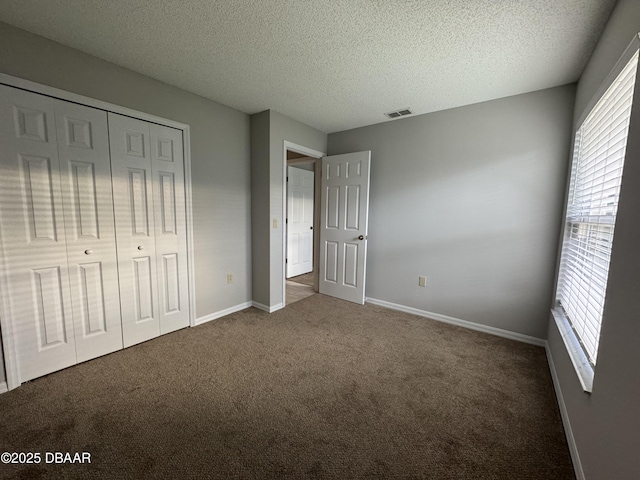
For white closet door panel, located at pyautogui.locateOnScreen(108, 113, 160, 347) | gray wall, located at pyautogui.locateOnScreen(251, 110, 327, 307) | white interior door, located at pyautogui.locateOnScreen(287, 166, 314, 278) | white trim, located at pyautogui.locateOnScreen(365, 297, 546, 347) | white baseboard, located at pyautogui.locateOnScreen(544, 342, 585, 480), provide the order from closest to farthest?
white baseboard, located at pyautogui.locateOnScreen(544, 342, 585, 480) < white closet door panel, located at pyautogui.locateOnScreen(108, 113, 160, 347) < white trim, located at pyautogui.locateOnScreen(365, 297, 546, 347) < gray wall, located at pyautogui.locateOnScreen(251, 110, 327, 307) < white interior door, located at pyautogui.locateOnScreen(287, 166, 314, 278)

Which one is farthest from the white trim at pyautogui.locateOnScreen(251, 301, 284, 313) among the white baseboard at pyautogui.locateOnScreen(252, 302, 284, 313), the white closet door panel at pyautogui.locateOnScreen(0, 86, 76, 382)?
the white closet door panel at pyautogui.locateOnScreen(0, 86, 76, 382)

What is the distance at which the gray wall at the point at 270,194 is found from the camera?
3156 millimetres

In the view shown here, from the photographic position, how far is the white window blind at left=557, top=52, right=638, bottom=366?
1.36 meters

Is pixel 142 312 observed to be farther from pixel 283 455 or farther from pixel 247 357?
pixel 283 455

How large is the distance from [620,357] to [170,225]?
312 centimetres

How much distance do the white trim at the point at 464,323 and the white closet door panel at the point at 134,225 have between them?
2.62m

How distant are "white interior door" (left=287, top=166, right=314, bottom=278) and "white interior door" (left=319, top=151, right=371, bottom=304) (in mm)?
1074

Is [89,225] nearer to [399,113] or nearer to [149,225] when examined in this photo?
[149,225]

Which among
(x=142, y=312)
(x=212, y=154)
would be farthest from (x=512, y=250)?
(x=142, y=312)

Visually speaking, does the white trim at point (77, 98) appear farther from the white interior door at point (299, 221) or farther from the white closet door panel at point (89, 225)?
the white interior door at point (299, 221)

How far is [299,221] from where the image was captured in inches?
199

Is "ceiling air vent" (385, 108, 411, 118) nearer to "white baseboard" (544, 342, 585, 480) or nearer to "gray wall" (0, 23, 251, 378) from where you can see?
"gray wall" (0, 23, 251, 378)

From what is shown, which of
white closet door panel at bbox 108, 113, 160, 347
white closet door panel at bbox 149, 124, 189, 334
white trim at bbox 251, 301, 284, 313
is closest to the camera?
white closet door panel at bbox 108, 113, 160, 347

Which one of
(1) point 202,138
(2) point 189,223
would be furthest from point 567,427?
(1) point 202,138
